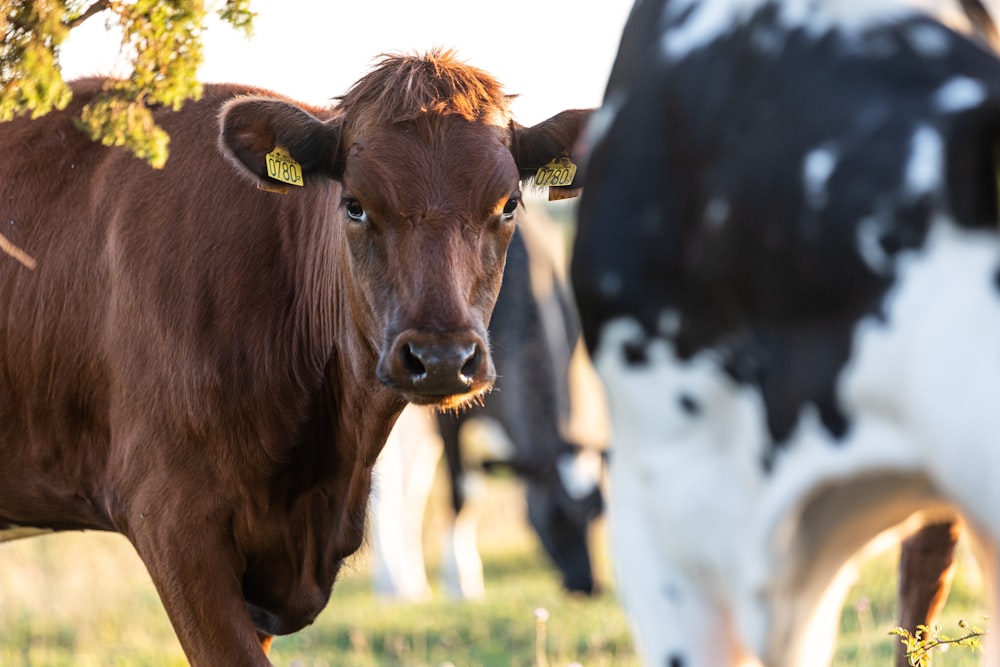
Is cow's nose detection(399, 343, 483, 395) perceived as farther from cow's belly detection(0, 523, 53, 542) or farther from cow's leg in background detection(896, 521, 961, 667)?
cow's belly detection(0, 523, 53, 542)

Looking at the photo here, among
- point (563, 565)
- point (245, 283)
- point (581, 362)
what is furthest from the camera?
point (581, 362)

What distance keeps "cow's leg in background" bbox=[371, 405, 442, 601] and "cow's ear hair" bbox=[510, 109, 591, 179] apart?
7.45 m

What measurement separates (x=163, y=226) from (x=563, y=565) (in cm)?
873

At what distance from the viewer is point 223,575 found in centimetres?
407

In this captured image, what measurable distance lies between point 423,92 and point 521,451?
372 inches

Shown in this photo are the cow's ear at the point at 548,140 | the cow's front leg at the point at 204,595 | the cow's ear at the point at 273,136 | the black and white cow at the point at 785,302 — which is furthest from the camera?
the cow's ear at the point at 548,140

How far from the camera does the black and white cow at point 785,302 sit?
1.78 m

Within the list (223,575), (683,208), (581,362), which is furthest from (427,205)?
(581,362)

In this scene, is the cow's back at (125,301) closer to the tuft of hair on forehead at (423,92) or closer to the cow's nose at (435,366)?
the tuft of hair on forehead at (423,92)

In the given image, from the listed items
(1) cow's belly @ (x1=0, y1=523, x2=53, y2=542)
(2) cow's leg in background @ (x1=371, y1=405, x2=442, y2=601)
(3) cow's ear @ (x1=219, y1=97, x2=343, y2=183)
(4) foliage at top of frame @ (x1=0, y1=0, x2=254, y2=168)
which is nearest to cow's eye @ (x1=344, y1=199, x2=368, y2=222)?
(3) cow's ear @ (x1=219, y1=97, x2=343, y2=183)

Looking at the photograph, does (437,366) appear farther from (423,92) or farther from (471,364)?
(423,92)

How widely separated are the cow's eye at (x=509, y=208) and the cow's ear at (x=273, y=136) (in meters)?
0.51

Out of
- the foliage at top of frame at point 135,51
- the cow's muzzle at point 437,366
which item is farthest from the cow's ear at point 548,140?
the foliage at top of frame at point 135,51

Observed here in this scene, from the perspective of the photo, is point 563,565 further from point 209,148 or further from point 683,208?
point 683,208
